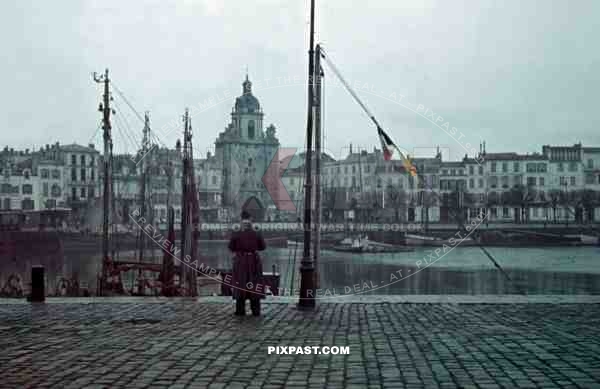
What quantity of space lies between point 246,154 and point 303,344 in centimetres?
1945

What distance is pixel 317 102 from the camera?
12609 millimetres

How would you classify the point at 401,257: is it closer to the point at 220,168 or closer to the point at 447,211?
the point at 447,211

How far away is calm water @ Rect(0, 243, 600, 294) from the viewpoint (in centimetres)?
3447

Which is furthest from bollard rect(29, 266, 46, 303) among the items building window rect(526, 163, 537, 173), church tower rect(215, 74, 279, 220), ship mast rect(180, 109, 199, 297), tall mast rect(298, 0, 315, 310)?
building window rect(526, 163, 537, 173)

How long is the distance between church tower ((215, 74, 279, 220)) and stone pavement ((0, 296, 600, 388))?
503 inches

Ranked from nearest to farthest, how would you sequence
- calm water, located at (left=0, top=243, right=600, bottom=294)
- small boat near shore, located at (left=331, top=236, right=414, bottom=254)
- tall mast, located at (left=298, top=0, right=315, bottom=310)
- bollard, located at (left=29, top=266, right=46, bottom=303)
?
tall mast, located at (left=298, top=0, right=315, bottom=310)
bollard, located at (left=29, top=266, right=46, bottom=303)
calm water, located at (left=0, top=243, right=600, bottom=294)
small boat near shore, located at (left=331, top=236, right=414, bottom=254)

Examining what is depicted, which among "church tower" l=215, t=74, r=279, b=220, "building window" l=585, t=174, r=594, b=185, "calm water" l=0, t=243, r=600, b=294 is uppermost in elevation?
"building window" l=585, t=174, r=594, b=185

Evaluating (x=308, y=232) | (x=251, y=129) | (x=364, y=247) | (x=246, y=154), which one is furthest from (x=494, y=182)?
(x=308, y=232)

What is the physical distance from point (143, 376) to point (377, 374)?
6.38ft

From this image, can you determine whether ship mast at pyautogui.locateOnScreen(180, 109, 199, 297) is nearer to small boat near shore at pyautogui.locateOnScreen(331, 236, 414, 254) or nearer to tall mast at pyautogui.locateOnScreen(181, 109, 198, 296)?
tall mast at pyautogui.locateOnScreen(181, 109, 198, 296)

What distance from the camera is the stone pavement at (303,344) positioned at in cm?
626

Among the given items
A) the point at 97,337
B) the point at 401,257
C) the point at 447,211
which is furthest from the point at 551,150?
the point at 97,337

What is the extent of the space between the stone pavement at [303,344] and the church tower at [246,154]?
41.9 feet

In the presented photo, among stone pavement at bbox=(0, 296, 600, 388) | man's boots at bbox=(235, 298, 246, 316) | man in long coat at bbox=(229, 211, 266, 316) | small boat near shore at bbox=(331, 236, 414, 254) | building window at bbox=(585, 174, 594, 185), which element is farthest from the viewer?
building window at bbox=(585, 174, 594, 185)
